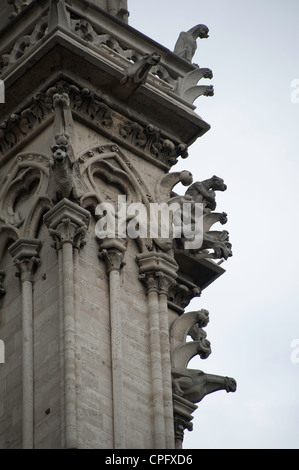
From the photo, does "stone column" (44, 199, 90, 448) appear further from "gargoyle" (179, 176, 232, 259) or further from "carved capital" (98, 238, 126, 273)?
"gargoyle" (179, 176, 232, 259)

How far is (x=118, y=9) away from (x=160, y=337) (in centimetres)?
570

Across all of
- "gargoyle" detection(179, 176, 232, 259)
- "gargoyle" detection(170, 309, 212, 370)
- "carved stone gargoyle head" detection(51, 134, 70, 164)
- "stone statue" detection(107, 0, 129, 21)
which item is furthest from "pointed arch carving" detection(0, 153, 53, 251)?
"stone statue" detection(107, 0, 129, 21)

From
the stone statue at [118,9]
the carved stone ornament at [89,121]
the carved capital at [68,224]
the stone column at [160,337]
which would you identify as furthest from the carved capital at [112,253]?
the stone statue at [118,9]

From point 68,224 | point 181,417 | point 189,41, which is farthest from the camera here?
point 189,41

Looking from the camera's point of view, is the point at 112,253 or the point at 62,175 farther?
the point at 112,253

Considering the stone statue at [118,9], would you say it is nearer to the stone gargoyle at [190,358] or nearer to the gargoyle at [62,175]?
the gargoyle at [62,175]

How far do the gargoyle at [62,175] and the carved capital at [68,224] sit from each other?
0.56 ft

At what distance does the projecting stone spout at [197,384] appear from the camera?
3216 cm

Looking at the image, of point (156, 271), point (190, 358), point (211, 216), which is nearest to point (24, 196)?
point (156, 271)

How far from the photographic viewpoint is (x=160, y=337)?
3134 centimetres

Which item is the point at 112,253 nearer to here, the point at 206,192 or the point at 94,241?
the point at 94,241

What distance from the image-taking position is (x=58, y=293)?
3070 centimetres

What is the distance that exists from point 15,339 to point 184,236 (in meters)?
2.89
